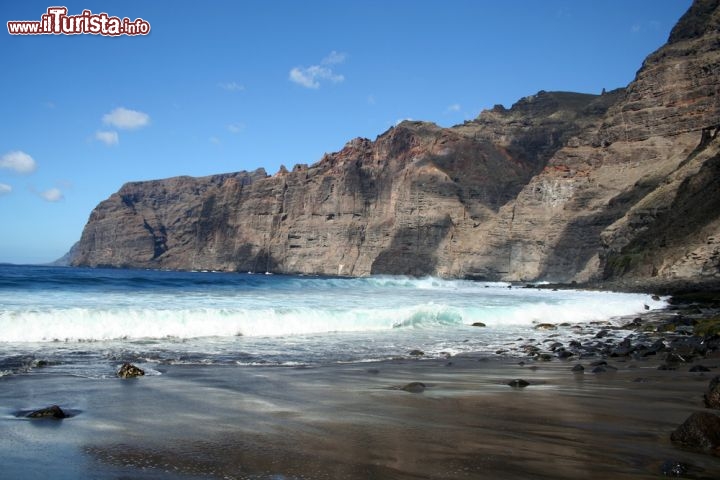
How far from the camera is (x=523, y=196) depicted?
103 m

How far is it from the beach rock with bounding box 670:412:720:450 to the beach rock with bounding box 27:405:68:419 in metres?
6.34

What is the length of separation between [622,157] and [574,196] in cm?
905

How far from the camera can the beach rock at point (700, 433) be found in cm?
524

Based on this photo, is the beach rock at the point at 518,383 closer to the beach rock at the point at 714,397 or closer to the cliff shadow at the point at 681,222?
the beach rock at the point at 714,397

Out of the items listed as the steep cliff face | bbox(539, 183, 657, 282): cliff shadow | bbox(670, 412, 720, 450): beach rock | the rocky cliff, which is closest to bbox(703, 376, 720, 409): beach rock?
bbox(670, 412, 720, 450): beach rock

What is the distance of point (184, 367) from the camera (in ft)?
35.8

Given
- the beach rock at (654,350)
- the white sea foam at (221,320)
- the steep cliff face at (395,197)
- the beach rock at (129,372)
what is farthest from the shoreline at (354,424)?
the steep cliff face at (395,197)

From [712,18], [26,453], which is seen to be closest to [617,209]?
[712,18]

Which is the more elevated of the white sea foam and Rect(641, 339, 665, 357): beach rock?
the white sea foam

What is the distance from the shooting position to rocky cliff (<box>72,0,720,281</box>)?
5584cm

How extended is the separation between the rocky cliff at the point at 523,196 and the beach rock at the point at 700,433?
121ft

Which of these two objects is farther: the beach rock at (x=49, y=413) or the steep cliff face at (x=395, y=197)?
the steep cliff face at (x=395, y=197)

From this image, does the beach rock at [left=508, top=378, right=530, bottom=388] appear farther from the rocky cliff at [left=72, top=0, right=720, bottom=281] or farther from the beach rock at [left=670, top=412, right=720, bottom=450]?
the rocky cliff at [left=72, top=0, right=720, bottom=281]

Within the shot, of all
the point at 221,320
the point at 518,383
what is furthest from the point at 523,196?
the point at 518,383
